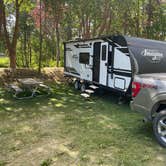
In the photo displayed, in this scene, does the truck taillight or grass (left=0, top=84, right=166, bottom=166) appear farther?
the truck taillight

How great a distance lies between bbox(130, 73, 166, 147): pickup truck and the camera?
158 inches

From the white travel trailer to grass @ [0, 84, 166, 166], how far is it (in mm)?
926

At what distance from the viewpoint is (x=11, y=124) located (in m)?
5.12

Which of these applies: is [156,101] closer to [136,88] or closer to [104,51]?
[136,88]

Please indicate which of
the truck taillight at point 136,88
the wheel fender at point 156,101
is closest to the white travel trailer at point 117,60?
the truck taillight at point 136,88

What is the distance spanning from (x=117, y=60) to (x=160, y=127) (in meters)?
3.19

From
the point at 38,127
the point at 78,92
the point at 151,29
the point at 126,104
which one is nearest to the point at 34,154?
the point at 38,127

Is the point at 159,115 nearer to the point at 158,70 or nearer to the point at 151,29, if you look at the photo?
the point at 158,70

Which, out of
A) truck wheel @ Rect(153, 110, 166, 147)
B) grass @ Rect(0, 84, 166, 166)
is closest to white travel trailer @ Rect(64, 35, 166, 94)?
grass @ Rect(0, 84, 166, 166)

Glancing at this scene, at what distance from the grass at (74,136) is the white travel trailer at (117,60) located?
0.93 m

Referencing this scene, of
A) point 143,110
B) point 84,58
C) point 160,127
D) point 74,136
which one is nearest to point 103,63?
point 84,58

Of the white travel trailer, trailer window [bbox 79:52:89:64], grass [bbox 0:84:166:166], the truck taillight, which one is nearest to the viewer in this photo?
grass [bbox 0:84:166:166]

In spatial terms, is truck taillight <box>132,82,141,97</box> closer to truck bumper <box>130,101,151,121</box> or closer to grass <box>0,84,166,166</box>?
truck bumper <box>130,101,151,121</box>

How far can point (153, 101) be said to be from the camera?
4109 mm
